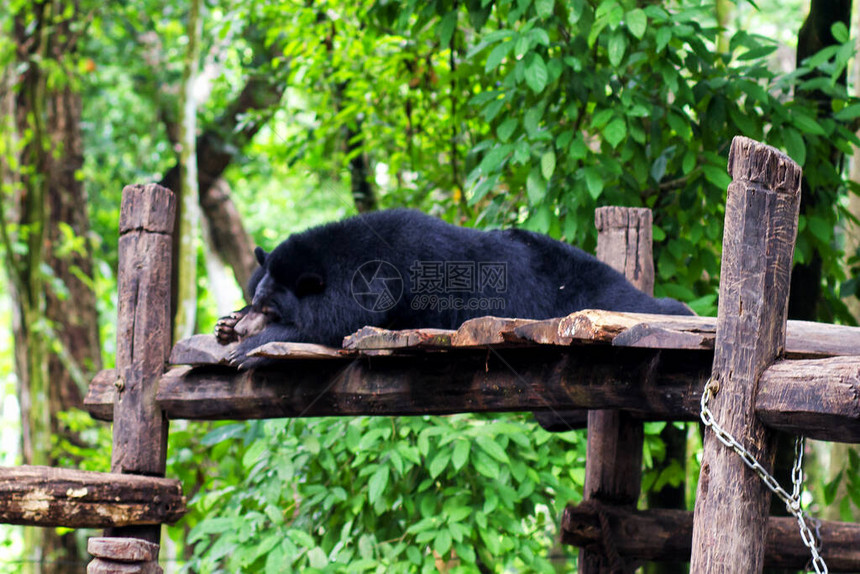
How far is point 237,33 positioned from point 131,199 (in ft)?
16.8

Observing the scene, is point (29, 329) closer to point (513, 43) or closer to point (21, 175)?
point (21, 175)

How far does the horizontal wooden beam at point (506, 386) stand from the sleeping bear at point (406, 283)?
16 centimetres

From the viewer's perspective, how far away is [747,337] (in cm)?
188

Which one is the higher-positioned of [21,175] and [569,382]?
[21,175]

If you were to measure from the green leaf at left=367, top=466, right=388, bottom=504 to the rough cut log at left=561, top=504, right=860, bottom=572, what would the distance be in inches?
29.1

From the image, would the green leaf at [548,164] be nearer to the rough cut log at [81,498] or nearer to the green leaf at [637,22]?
the green leaf at [637,22]

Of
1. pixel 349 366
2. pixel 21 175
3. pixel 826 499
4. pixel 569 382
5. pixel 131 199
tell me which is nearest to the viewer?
pixel 569 382

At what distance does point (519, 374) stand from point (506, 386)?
0.06 metres

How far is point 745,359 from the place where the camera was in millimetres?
1884

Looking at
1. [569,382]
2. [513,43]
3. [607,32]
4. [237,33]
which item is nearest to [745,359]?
[569,382]

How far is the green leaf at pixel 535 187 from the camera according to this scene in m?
3.71

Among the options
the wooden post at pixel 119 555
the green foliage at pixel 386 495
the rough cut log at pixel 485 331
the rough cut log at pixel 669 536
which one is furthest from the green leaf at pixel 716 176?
the wooden post at pixel 119 555

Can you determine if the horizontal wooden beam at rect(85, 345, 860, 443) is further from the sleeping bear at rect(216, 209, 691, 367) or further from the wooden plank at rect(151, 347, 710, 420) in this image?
the sleeping bear at rect(216, 209, 691, 367)

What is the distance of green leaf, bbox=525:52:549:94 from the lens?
139 inches
